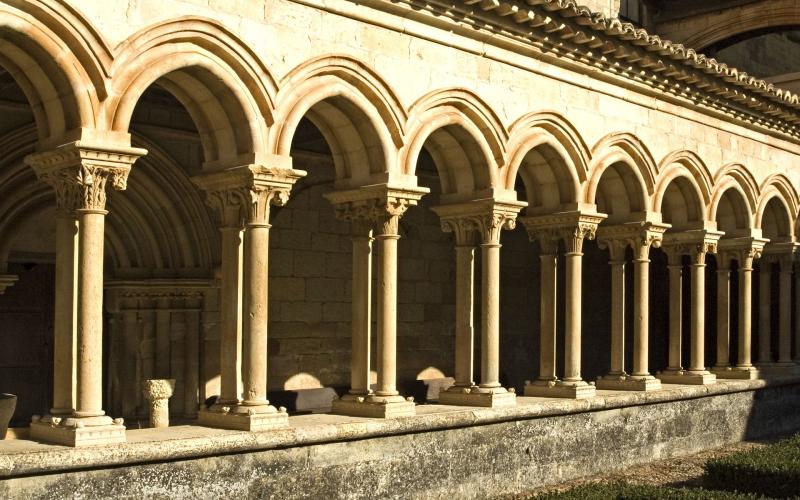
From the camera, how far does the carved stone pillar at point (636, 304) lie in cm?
1377

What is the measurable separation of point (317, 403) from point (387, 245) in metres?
3.57

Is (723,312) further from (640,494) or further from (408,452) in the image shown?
(640,494)

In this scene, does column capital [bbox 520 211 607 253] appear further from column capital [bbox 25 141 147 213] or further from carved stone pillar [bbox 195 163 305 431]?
column capital [bbox 25 141 147 213]

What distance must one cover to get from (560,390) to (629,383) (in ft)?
5.25

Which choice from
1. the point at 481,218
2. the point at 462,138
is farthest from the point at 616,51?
the point at 481,218

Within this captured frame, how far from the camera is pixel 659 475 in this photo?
12422 mm

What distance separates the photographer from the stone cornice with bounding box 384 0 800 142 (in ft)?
36.7

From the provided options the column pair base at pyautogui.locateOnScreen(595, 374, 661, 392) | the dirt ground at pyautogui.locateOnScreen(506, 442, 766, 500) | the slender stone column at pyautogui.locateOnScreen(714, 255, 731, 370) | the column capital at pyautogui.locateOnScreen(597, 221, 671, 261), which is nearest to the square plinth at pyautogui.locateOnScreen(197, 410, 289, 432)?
the dirt ground at pyautogui.locateOnScreen(506, 442, 766, 500)

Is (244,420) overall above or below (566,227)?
below

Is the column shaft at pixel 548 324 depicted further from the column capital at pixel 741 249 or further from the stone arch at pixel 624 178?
the column capital at pixel 741 249

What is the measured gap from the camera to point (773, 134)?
16734 mm

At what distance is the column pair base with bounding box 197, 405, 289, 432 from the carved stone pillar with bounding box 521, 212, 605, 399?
14.5ft

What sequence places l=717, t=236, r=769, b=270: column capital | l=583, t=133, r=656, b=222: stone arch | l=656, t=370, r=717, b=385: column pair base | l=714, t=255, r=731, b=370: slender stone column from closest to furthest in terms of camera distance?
l=583, t=133, r=656, b=222: stone arch → l=656, t=370, r=717, b=385: column pair base → l=714, t=255, r=731, b=370: slender stone column → l=717, t=236, r=769, b=270: column capital

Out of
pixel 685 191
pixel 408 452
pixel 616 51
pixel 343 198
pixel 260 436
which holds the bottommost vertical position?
pixel 408 452
